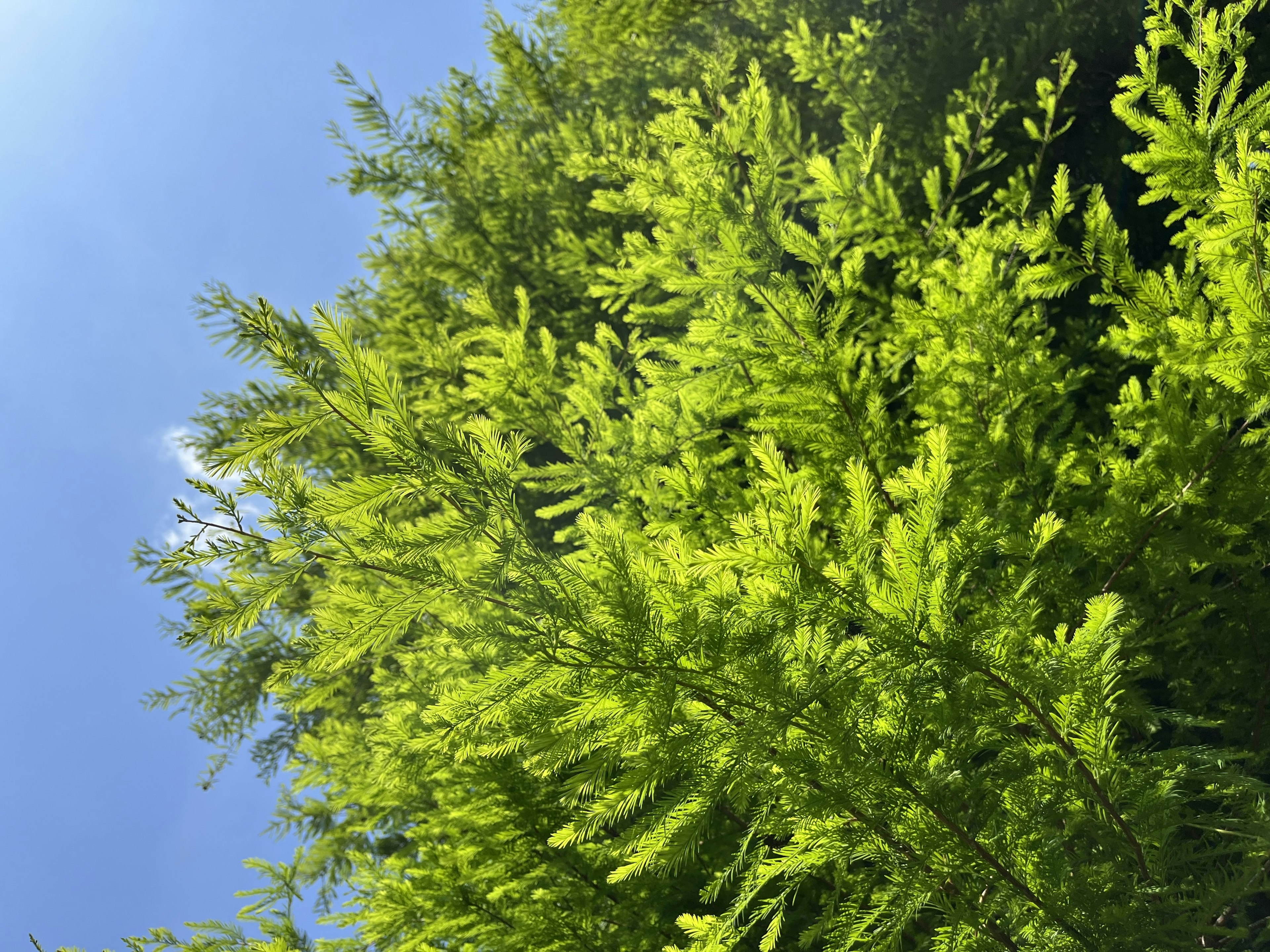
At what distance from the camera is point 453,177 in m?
6.80

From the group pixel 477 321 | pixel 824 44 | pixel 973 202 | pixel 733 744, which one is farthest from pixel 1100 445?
pixel 477 321

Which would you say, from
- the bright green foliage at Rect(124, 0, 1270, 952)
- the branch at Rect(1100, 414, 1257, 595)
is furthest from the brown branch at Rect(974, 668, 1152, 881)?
the branch at Rect(1100, 414, 1257, 595)

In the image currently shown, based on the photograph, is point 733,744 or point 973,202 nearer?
point 733,744

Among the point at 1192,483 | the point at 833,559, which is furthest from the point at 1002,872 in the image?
the point at 1192,483

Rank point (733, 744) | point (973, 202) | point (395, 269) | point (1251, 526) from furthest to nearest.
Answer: point (395, 269), point (973, 202), point (1251, 526), point (733, 744)

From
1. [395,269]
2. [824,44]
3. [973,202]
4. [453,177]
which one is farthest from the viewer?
[395,269]

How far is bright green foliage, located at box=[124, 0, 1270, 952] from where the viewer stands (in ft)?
4.50

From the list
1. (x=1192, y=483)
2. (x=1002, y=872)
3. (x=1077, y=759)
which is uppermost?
(x=1192, y=483)

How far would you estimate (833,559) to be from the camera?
2105 millimetres

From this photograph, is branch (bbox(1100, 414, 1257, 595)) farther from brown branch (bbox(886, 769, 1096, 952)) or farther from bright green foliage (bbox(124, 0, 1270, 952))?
brown branch (bbox(886, 769, 1096, 952))

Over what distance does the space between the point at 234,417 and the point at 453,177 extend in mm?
3241

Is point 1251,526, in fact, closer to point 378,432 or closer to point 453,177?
point 378,432

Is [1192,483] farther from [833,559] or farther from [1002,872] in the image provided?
[1002,872]

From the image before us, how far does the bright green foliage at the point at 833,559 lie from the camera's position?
137 centimetres
